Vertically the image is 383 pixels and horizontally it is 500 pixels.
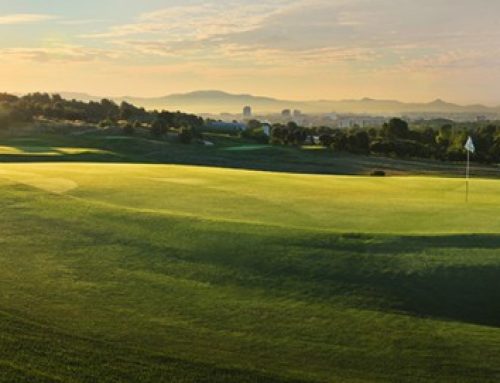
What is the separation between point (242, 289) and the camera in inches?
514

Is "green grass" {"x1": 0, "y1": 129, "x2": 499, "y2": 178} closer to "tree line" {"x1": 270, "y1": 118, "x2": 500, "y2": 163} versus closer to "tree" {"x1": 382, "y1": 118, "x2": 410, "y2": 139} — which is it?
"tree line" {"x1": 270, "y1": 118, "x2": 500, "y2": 163}

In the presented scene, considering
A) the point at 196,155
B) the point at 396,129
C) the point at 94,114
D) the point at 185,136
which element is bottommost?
the point at 196,155

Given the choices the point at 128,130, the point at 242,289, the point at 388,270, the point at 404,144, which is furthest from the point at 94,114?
the point at 242,289

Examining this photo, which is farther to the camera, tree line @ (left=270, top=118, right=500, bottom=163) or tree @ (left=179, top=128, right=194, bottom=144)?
tree line @ (left=270, top=118, right=500, bottom=163)

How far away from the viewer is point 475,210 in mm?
21359

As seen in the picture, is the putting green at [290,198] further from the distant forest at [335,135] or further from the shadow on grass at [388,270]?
the distant forest at [335,135]

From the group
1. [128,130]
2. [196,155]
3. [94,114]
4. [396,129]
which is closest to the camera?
[196,155]

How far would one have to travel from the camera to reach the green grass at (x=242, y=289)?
31.7ft

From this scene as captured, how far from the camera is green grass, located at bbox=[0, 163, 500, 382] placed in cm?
966

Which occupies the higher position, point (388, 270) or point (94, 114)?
point (94, 114)

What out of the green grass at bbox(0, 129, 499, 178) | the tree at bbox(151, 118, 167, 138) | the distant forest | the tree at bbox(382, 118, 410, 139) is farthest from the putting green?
the tree at bbox(382, 118, 410, 139)

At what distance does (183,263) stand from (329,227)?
495 cm

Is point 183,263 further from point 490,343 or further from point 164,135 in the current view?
point 164,135

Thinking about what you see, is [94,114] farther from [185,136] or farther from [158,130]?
[185,136]
